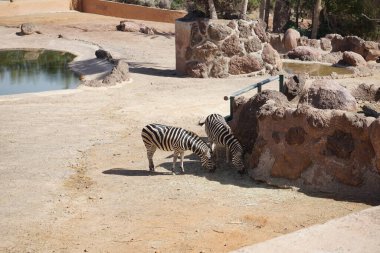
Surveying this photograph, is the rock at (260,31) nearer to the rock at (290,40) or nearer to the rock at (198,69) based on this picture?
the rock at (198,69)

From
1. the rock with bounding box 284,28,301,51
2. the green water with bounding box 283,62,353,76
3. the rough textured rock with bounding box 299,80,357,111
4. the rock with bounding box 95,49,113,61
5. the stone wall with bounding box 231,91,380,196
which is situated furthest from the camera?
the rock with bounding box 284,28,301,51

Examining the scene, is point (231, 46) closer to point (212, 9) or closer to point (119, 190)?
point (212, 9)

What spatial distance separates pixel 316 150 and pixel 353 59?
1291 centimetres

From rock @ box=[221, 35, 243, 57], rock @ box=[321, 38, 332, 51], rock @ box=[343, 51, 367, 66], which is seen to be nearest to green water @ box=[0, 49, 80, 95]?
rock @ box=[221, 35, 243, 57]

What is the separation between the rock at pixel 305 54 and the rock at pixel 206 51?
5338 millimetres

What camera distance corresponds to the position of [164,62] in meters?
22.1

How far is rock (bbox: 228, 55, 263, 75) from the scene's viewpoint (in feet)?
62.7

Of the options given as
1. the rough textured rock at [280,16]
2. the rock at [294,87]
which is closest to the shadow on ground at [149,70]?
the rock at [294,87]

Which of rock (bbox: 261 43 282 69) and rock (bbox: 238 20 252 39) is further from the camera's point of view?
rock (bbox: 261 43 282 69)

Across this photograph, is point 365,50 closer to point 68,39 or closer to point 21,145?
point 68,39

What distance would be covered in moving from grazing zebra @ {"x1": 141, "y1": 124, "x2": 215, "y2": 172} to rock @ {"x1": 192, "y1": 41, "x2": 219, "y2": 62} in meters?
8.99

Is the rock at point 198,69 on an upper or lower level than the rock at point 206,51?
lower

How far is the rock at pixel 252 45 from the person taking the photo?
19.2 m

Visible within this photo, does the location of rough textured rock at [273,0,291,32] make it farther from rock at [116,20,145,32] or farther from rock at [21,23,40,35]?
rock at [21,23,40,35]
